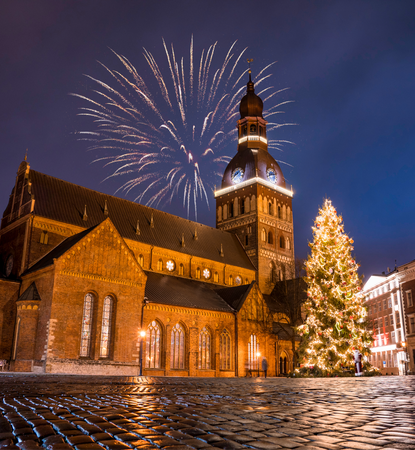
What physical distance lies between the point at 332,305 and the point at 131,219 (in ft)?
75.8

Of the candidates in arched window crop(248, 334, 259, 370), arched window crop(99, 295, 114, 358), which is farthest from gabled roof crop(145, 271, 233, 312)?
arched window crop(248, 334, 259, 370)

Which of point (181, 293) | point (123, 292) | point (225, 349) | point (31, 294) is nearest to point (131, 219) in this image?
point (181, 293)

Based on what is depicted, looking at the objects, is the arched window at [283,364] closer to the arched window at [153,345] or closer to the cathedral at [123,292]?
the cathedral at [123,292]

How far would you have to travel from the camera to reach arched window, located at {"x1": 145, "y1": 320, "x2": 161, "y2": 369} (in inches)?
1342

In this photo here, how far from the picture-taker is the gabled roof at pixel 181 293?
3619 centimetres

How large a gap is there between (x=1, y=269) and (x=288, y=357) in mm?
29636

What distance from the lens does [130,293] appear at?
32.7 meters

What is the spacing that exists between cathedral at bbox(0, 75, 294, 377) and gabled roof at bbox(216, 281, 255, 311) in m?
0.15

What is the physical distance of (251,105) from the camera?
65.4 metres

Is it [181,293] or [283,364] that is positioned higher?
[181,293]

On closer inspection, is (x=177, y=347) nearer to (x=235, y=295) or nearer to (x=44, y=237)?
(x=235, y=295)

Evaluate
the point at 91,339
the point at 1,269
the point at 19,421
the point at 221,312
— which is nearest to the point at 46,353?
the point at 91,339

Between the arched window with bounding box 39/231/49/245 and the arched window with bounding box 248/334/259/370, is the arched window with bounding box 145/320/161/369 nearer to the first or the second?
the arched window with bounding box 248/334/259/370

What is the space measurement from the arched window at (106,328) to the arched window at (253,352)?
15284 mm
